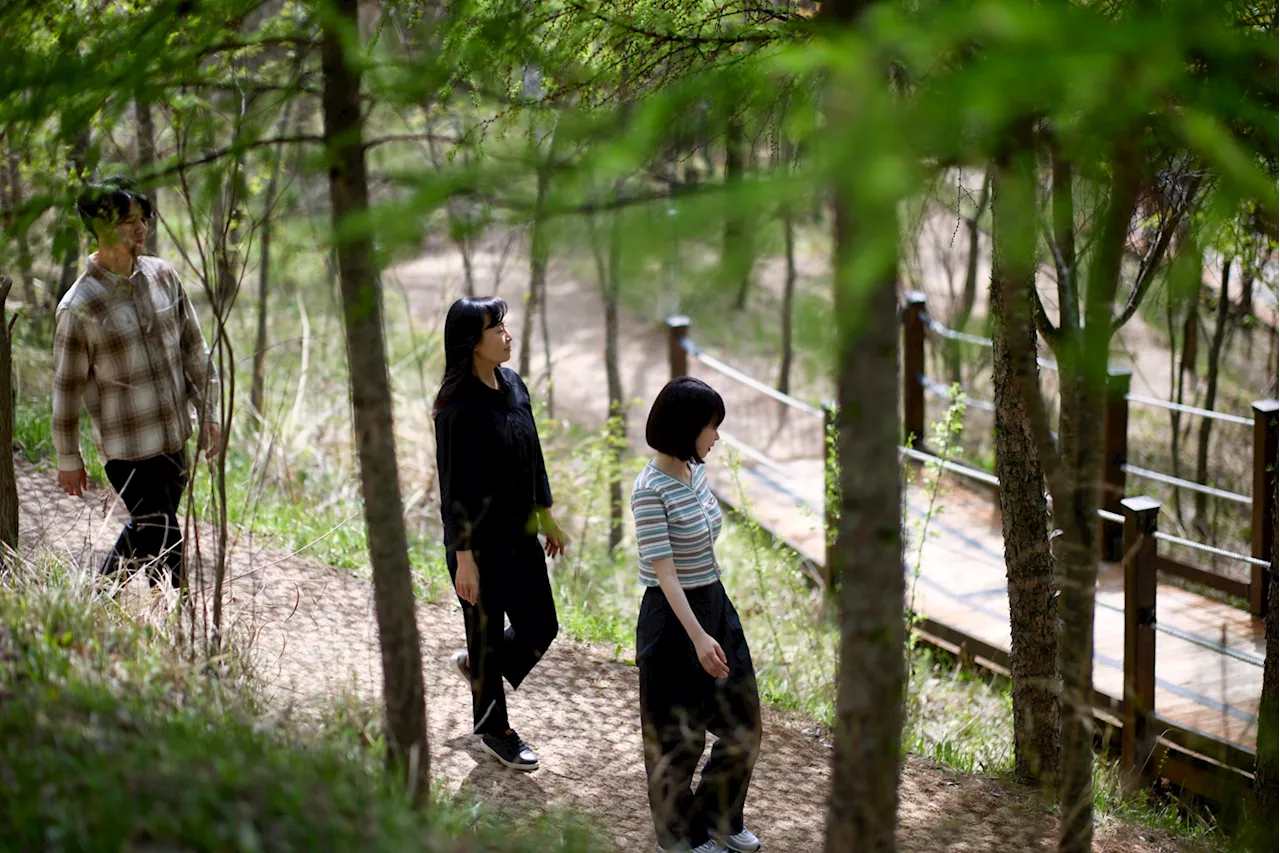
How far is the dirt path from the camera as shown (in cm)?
407

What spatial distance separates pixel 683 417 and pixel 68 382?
229 centimetres

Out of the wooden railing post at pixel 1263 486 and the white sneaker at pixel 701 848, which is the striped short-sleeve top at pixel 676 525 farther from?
the wooden railing post at pixel 1263 486

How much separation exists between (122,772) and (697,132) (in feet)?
6.04

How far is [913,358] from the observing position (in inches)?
319

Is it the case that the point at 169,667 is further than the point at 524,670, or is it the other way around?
the point at 524,670

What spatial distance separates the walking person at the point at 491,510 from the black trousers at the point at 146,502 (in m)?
1.13

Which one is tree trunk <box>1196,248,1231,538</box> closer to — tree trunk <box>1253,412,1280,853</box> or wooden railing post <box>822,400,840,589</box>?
wooden railing post <box>822,400,840,589</box>

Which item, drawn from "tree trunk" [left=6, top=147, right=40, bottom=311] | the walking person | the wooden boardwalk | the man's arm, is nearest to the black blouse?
the walking person

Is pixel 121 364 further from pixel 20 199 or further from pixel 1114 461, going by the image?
pixel 1114 461

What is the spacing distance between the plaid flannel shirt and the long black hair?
0.95 meters

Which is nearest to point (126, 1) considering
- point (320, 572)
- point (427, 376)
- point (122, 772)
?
point (320, 572)

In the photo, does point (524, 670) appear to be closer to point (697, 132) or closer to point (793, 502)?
point (697, 132)

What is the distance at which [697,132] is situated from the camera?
115 inches

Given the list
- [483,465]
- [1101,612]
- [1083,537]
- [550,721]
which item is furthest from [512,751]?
[1101,612]
